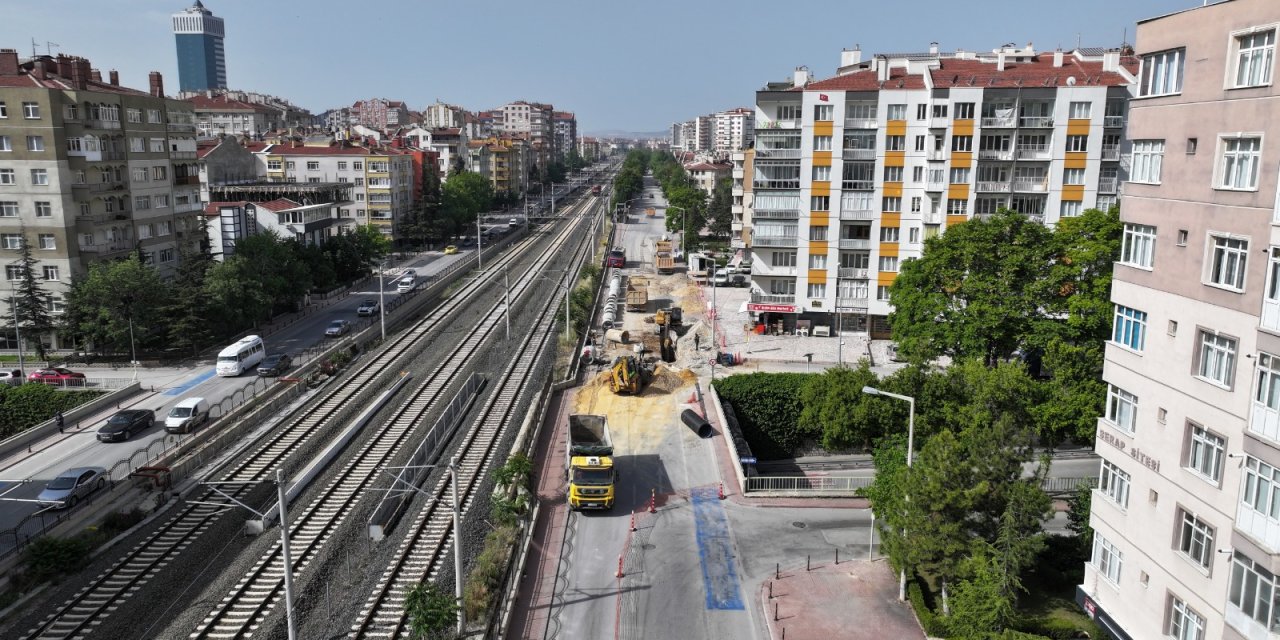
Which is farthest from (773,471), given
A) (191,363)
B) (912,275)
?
(191,363)

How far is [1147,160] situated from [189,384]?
50802mm

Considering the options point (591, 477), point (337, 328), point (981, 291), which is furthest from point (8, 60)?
point (981, 291)

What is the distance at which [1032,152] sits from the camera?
5681 cm

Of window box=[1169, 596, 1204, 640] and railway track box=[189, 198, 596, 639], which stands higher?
window box=[1169, 596, 1204, 640]

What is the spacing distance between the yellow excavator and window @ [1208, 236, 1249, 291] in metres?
34.3

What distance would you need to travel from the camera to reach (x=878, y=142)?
59094 millimetres

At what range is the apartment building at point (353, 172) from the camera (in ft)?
367

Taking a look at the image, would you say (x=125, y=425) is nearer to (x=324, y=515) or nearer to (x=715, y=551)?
(x=324, y=515)

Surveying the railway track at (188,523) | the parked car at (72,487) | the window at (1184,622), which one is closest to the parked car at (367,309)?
the railway track at (188,523)

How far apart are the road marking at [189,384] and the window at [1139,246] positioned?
48.4m

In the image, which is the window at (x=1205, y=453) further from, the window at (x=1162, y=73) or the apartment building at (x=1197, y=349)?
the window at (x=1162, y=73)

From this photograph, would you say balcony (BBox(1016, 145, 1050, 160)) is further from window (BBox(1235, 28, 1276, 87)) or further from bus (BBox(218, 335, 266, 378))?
bus (BBox(218, 335, 266, 378))

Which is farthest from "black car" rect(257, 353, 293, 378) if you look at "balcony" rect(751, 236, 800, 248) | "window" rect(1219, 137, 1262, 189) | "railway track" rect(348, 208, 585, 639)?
"window" rect(1219, 137, 1262, 189)

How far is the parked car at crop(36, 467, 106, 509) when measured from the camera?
3391 cm
